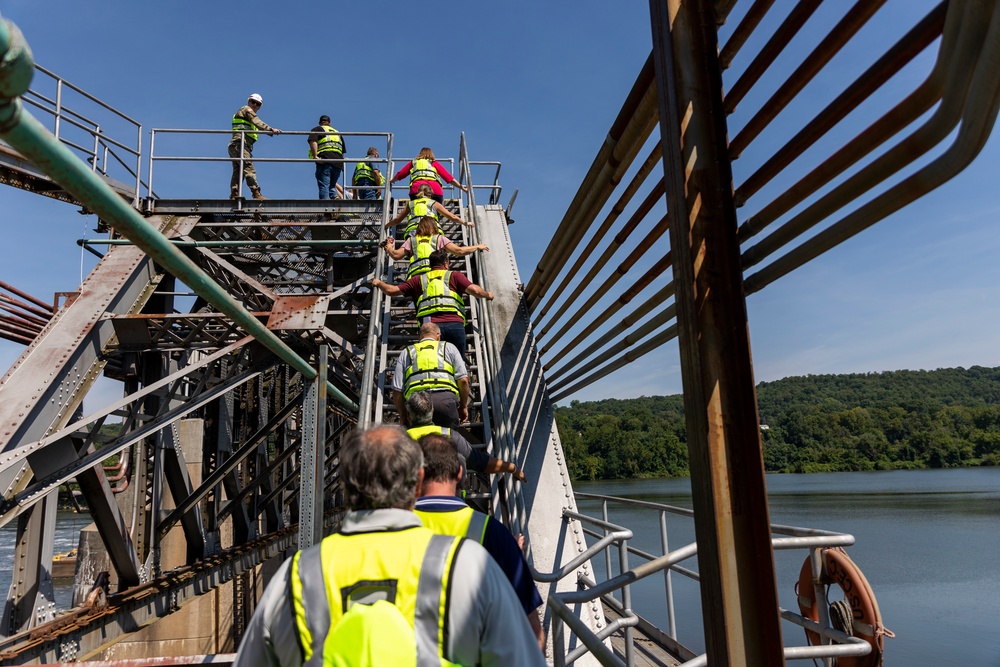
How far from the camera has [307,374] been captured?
24.0 ft

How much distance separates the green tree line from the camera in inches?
3548

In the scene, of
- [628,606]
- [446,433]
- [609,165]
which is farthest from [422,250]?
[628,606]

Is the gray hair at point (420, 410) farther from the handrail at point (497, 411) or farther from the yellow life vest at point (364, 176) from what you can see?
the yellow life vest at point (364, 176)

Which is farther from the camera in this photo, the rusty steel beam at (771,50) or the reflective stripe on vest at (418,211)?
the reflective stripe on vest at (418,211)

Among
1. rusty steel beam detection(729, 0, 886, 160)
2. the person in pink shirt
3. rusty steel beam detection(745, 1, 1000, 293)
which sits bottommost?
rusty steel beam detection(745, 1, 1000, 293)

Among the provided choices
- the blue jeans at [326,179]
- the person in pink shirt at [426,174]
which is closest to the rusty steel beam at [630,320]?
the person in pink shirt at [426,174]

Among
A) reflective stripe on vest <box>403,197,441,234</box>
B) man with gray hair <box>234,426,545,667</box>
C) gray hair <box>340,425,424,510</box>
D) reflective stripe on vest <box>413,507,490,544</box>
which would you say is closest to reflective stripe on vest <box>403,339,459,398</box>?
reflective stripe on vest <box>413,507,490,544</box>

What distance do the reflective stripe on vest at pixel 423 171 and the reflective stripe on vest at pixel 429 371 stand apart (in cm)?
518

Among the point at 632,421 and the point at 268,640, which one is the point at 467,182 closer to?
the point at 268,640

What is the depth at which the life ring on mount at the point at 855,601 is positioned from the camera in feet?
13.5

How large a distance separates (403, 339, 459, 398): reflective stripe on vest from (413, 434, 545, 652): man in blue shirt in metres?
2.53

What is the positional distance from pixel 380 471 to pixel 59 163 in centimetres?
181

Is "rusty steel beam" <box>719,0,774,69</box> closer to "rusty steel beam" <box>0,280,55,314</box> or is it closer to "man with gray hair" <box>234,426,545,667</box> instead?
"man with gray hair" <box>234,426,545,667</box>

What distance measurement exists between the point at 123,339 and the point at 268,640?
874cm
